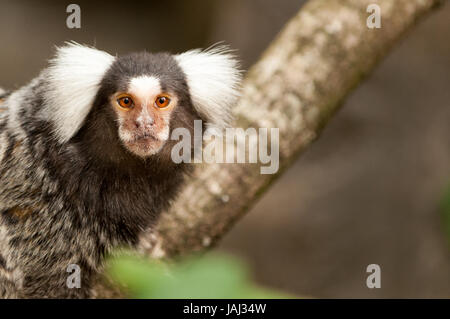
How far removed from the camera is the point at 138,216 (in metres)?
2.48

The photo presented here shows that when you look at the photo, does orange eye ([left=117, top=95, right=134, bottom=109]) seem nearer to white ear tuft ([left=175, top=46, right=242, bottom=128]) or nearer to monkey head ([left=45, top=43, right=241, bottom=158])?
monkey head ([left=45, top=43, right=241, bottom=158])

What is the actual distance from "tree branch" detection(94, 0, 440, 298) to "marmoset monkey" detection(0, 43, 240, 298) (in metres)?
0.38

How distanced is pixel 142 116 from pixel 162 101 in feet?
0.44

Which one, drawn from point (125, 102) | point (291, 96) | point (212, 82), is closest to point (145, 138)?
point (125, 102)

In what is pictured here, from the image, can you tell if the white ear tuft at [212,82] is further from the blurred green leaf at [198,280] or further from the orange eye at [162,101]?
the blurred green leaf at [198,280]

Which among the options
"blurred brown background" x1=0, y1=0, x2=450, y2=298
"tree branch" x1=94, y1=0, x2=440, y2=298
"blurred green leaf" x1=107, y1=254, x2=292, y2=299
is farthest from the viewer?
"blurred brown background" x1=0, y1=0, x2=450, y2=298

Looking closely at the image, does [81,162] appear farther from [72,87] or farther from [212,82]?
[212,82]

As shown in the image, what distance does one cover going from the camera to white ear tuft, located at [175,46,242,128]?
8.16 ft

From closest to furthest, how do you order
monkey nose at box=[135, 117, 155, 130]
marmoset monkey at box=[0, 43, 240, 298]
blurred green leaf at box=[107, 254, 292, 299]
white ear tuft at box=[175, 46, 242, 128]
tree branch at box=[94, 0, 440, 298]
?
1. blurred green leaf at box=[107, 254, 292, 299]
2. monkey nose at box=[135, 117, 155, 130]
3. marmoset monkey at box=[0, 43, 240, 298]
4. white ear tuft at box=[175, 46, 242, 128]
5. tree branch at box=[94, 0, 440, 298]

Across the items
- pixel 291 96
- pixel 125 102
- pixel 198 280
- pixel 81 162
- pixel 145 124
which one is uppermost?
pixel 291 96

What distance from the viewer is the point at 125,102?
7.30 ft

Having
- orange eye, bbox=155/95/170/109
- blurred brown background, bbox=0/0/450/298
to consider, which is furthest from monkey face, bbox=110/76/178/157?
blurred brown background, bbox=0/0/450/298

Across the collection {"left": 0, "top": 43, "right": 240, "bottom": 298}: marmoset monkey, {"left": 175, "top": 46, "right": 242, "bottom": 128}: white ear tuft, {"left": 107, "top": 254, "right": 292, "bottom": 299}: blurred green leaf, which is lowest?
{"left": 107, "top": 254, "right": 292, "bottom": 299}: blurred green leaf

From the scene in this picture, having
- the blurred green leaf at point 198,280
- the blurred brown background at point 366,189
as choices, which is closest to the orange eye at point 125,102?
the blurred green leaf at point 198,280
